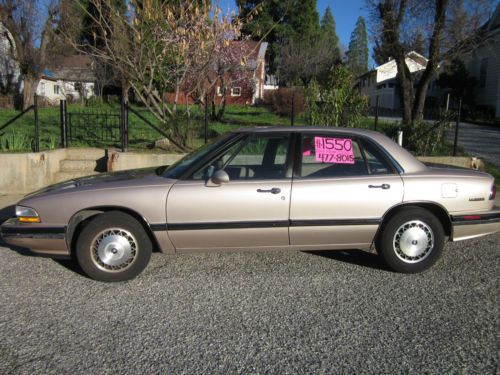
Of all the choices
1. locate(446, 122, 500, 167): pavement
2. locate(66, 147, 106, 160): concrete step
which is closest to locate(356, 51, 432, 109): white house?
locate(446, 122, 500, 167): pavement

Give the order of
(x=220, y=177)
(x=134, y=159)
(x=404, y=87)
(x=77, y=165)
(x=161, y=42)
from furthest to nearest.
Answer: (x=404, y=87) < (x=161, y=42) < (x=77, y=165) < (x=134, y=159) < (x=220, y=177)

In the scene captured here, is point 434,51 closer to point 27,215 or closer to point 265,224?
point 265,224


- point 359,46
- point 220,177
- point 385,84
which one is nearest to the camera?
point 220,177

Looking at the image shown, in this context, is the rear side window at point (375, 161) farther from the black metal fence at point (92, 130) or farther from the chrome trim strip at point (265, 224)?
the black metal fence at point (92, 130)

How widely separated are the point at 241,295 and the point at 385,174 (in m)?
1.82

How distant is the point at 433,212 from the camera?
4.66 meters

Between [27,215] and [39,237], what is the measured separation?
25 cm

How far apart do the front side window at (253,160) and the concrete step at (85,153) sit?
208 inches

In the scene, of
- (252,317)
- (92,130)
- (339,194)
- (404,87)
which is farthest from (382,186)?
(404,87)

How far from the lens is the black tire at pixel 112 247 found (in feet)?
13.9

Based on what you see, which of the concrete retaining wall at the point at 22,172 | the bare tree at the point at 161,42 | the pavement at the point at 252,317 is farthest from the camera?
the bare tree at the point at 161,42

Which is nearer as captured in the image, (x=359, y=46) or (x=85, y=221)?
(x=85, y=221)

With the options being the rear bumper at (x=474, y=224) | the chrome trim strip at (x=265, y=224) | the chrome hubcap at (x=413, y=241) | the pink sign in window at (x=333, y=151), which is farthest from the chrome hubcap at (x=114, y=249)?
the rear bumper at (x=474, y=224)

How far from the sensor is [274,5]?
49.1 m
